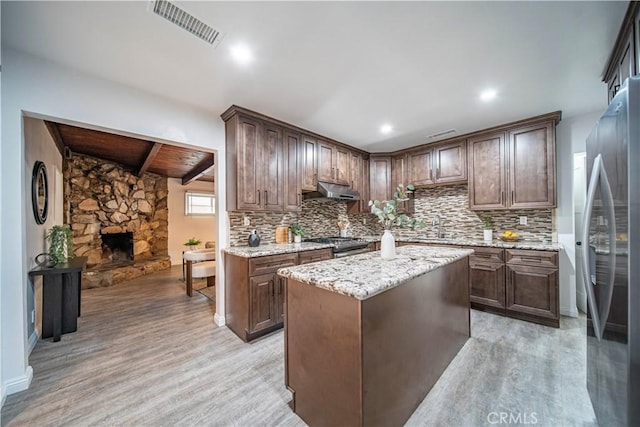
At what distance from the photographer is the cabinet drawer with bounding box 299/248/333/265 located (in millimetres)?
2939

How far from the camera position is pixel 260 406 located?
1.63 meters

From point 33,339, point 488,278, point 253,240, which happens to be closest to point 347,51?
point 253,240

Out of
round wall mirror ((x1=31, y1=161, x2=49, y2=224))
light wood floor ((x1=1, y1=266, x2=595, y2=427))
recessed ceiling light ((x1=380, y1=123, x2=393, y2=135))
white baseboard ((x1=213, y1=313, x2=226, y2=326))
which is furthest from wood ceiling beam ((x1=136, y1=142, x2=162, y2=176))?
recessed ceiling light ((x1=380, y1=123, x2=393, y2=135))

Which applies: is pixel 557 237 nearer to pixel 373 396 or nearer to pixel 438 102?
pixel 438 102

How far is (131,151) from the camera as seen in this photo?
175 inches

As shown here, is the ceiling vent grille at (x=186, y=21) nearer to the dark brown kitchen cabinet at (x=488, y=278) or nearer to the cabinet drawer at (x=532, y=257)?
the dark brown kitchen cabinet at (x=488, y=278)

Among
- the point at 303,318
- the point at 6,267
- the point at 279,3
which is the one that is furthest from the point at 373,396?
the point at 6,267

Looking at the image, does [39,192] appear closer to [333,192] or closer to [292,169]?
[292,169]

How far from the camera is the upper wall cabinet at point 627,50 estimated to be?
1.46 m

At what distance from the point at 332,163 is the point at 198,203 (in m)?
4.91

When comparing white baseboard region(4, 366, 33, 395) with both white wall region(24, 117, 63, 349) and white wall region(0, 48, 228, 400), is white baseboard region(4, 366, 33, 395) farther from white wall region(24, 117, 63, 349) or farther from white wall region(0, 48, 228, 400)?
white wall region(24, 117, 63, 349)

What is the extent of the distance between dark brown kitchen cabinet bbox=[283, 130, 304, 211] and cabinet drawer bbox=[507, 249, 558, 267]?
2698 millimetres

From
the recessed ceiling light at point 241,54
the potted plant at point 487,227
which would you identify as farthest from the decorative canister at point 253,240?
the potted plant at point 487,227

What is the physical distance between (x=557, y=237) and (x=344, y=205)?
9.83 feet
